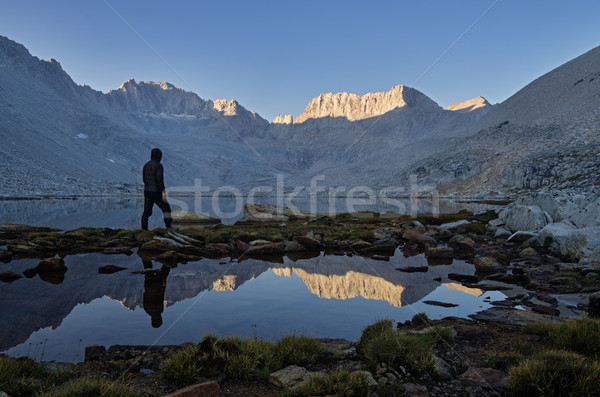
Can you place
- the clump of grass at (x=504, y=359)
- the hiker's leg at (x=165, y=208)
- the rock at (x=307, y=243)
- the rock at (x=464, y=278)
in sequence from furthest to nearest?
1. the hiker's leg at (x=165, y=208)
2. the rock at (x=307, y=243)
3. the rock at (x=464, y=278)
4. the clump of grass at (x=504, y=359)

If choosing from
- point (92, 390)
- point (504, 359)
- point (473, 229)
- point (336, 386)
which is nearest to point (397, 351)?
point (336, 386)

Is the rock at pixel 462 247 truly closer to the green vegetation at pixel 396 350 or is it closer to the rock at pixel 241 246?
the rock at pixel 241 246

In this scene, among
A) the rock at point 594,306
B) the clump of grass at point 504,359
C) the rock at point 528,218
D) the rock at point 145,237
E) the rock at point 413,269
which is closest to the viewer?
the clump of grass at point 504,359

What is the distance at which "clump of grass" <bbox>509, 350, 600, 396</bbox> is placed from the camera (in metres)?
3.60

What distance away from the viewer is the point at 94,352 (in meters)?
4.95

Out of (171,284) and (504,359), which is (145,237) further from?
(504,359)

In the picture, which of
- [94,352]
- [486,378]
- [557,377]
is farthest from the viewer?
[94,352]

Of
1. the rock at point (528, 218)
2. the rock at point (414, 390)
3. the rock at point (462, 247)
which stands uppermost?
the rock at point (528, 218)

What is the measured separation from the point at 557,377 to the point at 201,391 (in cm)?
395

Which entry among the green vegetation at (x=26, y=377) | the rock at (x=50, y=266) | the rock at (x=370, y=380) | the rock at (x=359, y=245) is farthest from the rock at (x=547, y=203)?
the rock at (x=50, y=266)

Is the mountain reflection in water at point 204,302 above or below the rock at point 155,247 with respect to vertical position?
below

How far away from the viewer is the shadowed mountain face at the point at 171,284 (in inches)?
259

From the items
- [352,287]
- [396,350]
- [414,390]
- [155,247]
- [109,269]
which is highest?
[155,247]

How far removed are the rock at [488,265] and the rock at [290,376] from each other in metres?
8.99
